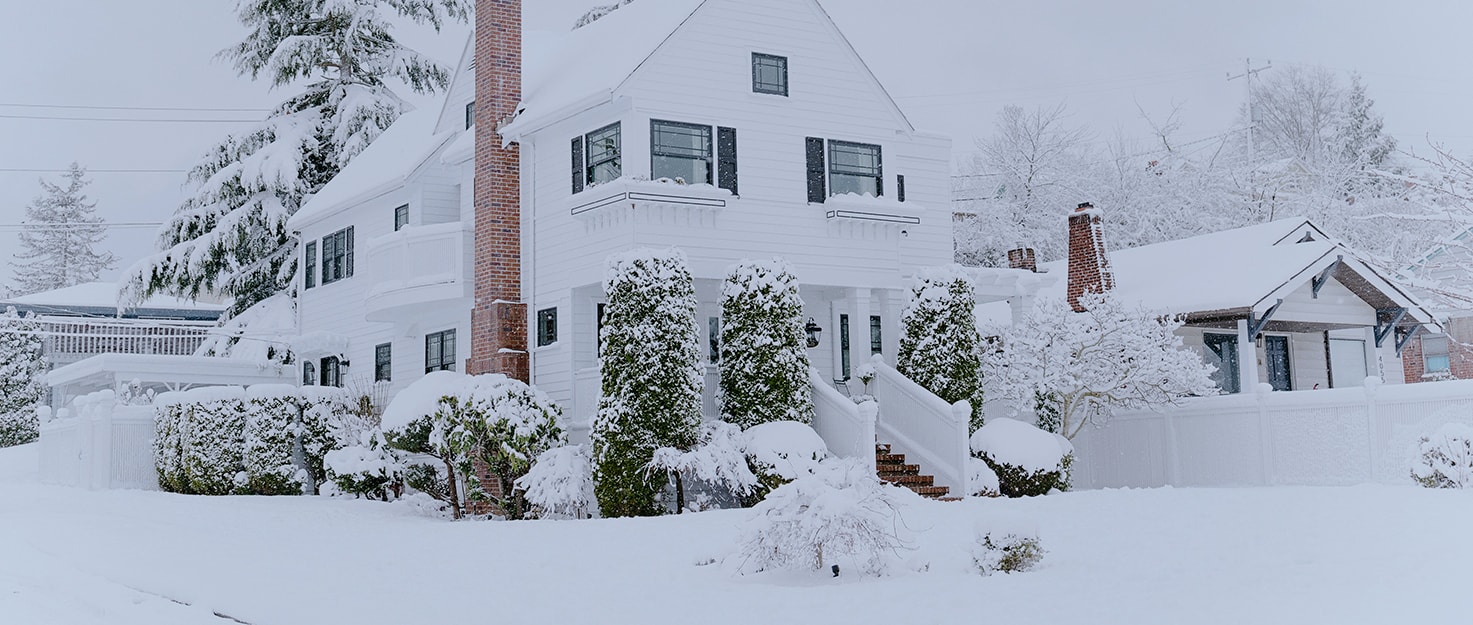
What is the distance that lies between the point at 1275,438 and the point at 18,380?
29361 mm

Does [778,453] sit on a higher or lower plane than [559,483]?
higher

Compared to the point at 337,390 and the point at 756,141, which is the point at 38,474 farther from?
the point at 756,141

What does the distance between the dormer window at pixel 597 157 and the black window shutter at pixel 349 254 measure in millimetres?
8110

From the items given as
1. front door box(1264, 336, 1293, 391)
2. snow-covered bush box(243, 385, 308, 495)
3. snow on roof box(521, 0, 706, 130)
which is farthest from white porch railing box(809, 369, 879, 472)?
front door box(1264, 336, 1293, 391)

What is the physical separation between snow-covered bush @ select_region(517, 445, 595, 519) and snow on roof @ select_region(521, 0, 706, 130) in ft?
18.2

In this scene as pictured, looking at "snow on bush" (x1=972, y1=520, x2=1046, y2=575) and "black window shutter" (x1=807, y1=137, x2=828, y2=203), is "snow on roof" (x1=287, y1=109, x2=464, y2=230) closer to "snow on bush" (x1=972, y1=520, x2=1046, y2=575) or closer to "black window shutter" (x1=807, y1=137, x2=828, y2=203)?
"black window shutter" (x1=807, y1=137, x2=828, y2=203)

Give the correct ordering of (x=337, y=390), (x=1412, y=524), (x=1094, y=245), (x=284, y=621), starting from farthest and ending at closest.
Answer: (x=1094, y=245)
(x=337, y=390)
(x=1412, y=524)
(x=284, y=621)

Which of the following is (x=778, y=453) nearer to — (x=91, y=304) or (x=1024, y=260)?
(x=1024, y=260)

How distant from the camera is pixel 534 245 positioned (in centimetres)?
2089

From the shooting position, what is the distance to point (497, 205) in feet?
69.3

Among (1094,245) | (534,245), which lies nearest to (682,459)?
A: (534,245)

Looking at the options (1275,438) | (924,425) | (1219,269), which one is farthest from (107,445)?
(1219,269)

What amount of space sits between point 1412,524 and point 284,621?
9969 millimetres

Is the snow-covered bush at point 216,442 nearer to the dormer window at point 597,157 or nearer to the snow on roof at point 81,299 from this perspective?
the dormer window at point 597,157
